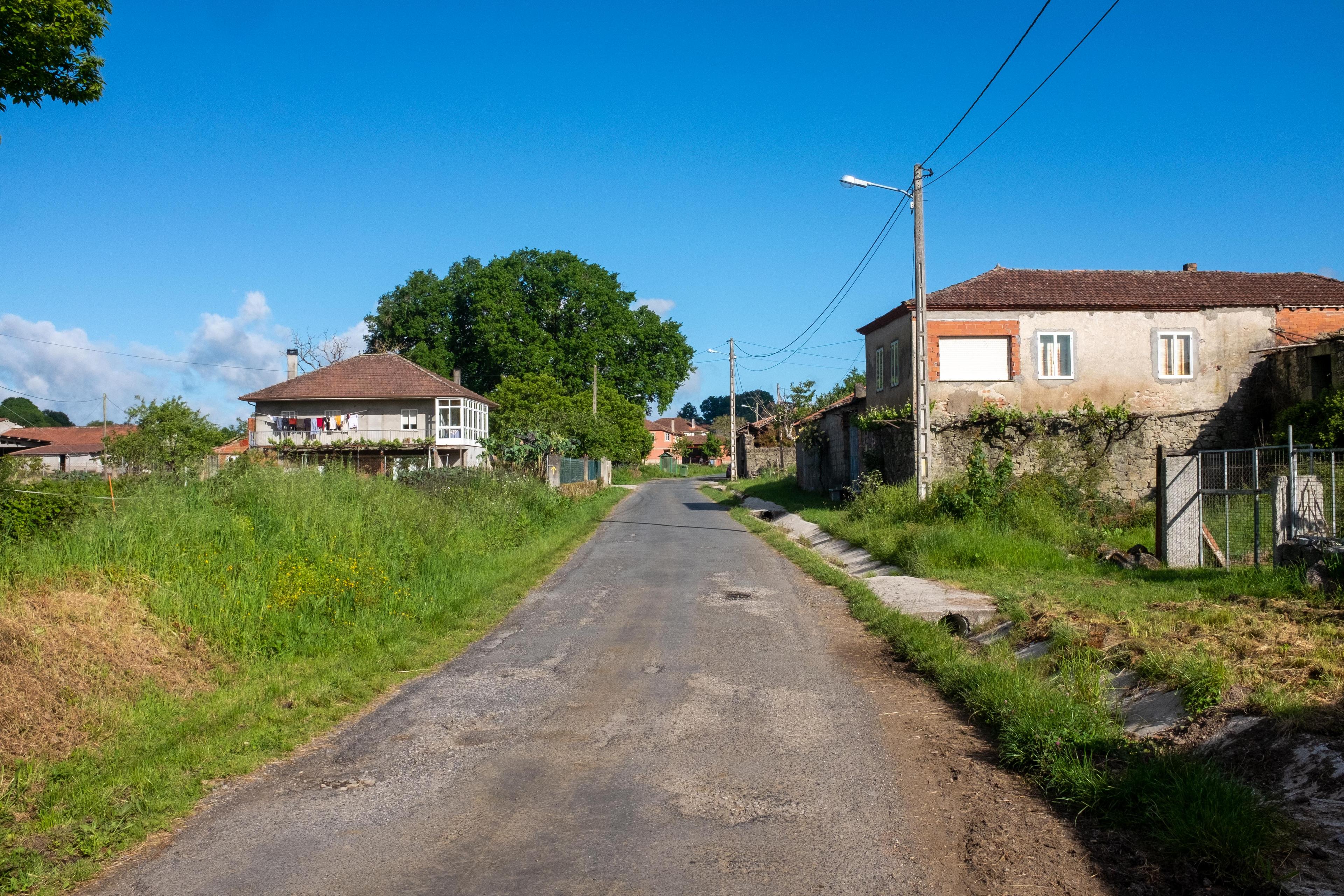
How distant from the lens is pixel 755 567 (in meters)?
17.1

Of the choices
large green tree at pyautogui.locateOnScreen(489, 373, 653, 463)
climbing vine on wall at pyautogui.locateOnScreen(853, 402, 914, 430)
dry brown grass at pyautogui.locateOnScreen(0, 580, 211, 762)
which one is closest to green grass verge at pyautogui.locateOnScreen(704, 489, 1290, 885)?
dry brown grass at pyautogui.locateOnScreen(0, 580, 211, 762)

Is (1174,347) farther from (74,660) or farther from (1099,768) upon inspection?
(74,660)

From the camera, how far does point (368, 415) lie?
53312mm

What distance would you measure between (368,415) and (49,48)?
4411 cm

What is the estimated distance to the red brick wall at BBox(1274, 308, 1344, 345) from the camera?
2561cm

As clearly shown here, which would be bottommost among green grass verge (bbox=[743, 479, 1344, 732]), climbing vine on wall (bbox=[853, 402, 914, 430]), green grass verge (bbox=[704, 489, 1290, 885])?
green grass verge (bbox=[704, 489, 1290, 885])

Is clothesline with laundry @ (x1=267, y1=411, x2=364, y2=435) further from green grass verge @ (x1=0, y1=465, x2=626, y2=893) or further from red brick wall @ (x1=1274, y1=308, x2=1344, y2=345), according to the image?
red brick wall @ (x1=1274, y1=308, x2=1344, y2=345)

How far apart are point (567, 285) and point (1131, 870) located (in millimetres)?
61534

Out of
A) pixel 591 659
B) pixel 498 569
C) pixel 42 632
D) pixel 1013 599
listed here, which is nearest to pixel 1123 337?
pixel 1013 599

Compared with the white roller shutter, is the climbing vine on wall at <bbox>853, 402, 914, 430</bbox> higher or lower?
lower

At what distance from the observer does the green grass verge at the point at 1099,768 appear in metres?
4.47

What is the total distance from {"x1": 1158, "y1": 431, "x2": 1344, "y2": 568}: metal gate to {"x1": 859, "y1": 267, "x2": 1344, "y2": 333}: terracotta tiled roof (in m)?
8.47

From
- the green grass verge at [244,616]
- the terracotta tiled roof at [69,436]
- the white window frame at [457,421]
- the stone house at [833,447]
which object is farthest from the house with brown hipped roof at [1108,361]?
the terracotta tiled roof at [69,436]

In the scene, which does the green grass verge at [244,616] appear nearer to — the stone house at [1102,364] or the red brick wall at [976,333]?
the red brick wall at [976,333]
